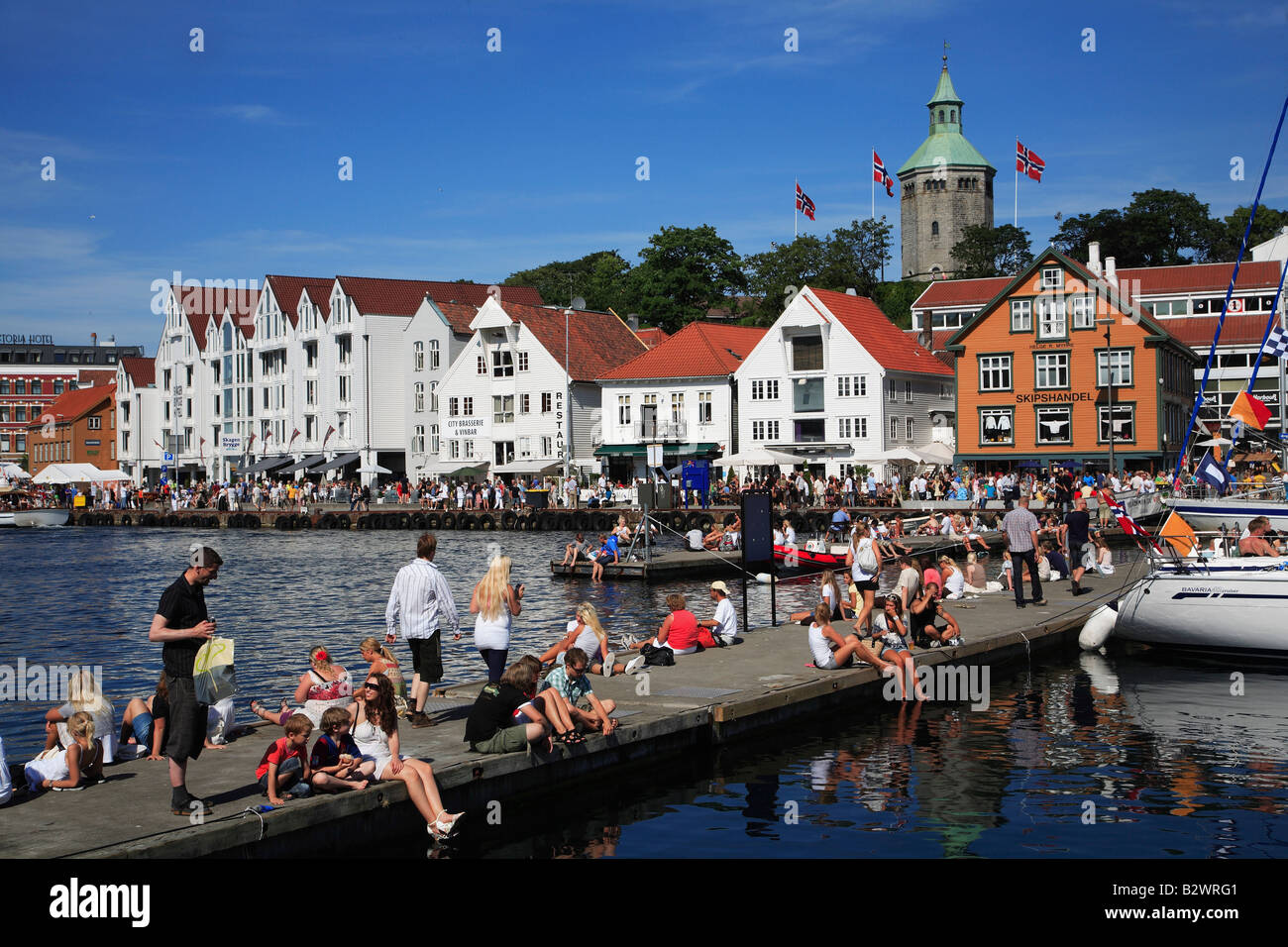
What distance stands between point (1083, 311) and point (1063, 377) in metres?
3.75

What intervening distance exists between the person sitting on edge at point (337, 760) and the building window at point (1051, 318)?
64072mm

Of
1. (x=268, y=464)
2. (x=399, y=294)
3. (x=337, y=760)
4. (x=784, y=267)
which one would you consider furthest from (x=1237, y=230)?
(x=337, y=760)

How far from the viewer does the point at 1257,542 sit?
907 inches

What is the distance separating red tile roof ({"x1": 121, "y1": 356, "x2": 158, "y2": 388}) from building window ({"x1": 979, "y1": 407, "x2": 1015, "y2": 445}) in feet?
281

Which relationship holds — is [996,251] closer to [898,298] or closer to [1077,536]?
[898,298]

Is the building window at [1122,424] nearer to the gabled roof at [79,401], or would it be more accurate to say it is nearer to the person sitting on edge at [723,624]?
the person sitting on edge at [723,624]

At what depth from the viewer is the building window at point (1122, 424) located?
67.4m

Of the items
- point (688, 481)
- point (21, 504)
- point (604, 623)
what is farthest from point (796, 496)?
point (21, 504)

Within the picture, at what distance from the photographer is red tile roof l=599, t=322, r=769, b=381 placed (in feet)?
262

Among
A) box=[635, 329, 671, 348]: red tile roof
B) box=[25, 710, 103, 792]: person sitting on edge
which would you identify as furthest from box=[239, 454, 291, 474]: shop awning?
box=[25, 710, 103, 792]: person sitting on edge

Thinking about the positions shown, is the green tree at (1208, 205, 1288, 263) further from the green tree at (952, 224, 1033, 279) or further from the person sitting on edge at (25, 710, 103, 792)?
the person sitting on edge at (25, 710, 103, 792)

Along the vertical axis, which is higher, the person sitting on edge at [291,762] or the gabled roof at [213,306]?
the gabled roof at [213,306]

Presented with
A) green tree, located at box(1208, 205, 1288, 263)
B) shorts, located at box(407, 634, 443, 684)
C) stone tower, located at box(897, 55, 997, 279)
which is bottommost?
shorts, located at box(407, 634, 443, 684)

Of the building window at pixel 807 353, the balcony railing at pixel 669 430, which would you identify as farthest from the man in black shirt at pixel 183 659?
the building window at pixel 807 353
